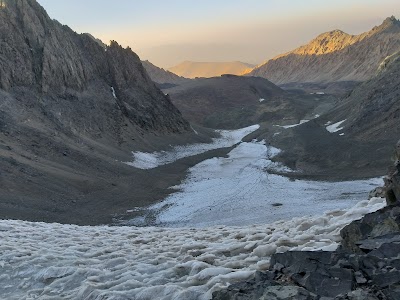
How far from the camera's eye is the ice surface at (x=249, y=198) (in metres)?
20.4

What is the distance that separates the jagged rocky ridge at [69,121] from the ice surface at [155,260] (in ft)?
33.6

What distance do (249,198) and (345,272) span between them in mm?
18902

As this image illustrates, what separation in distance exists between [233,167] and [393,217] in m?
31.6

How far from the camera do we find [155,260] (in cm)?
956

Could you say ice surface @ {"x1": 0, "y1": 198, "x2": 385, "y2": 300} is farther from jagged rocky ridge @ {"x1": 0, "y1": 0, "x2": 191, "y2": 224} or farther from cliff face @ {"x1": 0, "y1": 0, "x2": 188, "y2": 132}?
cliff face @ {"x1": 0, "y1": 0, "x2": 188, "y2": 132}

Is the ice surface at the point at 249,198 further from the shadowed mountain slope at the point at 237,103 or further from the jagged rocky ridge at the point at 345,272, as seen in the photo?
the shadowed mountain slope at the point at 237,103

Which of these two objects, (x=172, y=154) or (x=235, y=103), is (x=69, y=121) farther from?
(x=235, y=103)

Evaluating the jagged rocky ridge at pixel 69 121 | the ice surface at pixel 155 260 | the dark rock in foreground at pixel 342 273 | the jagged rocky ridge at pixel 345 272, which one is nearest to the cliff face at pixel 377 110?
the jagged rocky ridge at pixel 69 121

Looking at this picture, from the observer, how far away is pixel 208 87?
127812mm

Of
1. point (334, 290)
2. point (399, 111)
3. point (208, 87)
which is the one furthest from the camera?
point (208, 87)

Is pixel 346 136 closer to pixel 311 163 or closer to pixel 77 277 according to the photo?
pixel 311 163

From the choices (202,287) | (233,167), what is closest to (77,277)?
(202,287)

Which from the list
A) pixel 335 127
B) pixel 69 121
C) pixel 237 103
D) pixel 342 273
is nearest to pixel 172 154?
pixel 69 121

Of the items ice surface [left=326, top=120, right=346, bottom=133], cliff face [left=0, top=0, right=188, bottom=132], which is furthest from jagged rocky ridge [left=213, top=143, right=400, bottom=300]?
ice surface [left=326, top=120, right=346, bottom=133]
